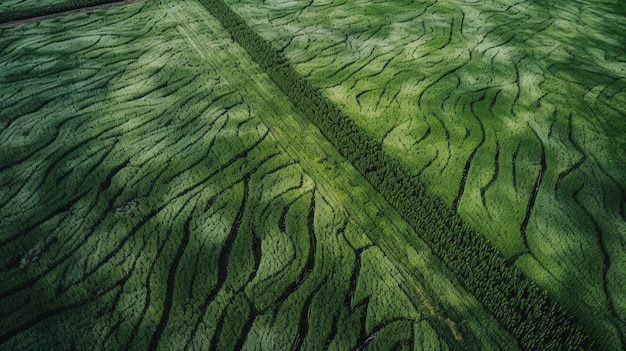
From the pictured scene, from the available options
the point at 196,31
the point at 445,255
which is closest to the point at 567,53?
the point at 445,255

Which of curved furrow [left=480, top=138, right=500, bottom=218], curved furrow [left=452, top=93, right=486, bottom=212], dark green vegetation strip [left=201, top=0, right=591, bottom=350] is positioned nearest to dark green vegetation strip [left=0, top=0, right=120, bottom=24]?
dark green vegetation strip [left=201, top=0, right=591, bottom=350]

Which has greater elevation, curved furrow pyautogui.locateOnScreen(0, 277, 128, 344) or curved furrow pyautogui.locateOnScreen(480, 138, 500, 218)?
curved furrow pyautogui.locateOnScreen(0, 277, 128, 344)

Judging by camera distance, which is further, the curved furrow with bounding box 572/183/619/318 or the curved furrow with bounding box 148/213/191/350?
the curved furrow with bounding box 572/183/619/318

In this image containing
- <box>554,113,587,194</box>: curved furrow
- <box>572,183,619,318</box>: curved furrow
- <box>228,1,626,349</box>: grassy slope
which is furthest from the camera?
<box>554,113,587,194</box>: curved furrow

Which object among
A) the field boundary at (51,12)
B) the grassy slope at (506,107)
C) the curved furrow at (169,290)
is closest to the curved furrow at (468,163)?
the grassy slope at (506,107)

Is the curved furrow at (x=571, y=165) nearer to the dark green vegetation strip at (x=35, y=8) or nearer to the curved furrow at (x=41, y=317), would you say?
the curved furrow at (x=41, y=317)

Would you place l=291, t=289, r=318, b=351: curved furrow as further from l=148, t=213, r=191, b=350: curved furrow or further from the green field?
l=148, t=213, r=191, b=350: curved furrow

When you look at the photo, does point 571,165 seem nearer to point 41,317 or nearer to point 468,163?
point 468,163
